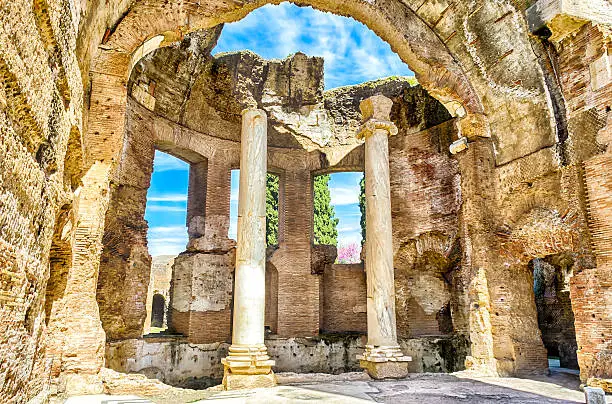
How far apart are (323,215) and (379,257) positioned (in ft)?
38.2

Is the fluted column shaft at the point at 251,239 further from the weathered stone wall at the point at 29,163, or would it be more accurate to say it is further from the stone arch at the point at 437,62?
the weathered stone wall at the point at 29,163

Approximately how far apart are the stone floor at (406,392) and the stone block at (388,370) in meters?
0.18

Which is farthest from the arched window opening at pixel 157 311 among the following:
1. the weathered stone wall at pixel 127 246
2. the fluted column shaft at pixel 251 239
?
the fluted column shaft at pixel 251 239

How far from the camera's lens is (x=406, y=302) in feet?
39.9

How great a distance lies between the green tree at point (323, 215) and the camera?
20.3 meters

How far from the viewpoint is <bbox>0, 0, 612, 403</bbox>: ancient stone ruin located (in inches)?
159

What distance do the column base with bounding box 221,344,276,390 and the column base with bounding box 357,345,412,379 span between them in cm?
183

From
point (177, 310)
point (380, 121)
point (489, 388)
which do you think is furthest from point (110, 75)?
point (489, 388)

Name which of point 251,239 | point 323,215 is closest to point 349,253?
point 323,215

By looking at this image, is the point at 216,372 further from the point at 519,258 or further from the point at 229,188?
the point at 519,258

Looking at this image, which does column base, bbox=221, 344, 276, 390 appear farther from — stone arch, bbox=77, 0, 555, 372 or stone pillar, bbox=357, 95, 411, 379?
stone arch, bbox=77, 0, 555, 372

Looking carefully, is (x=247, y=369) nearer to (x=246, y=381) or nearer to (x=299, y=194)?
(x=246, y=381)

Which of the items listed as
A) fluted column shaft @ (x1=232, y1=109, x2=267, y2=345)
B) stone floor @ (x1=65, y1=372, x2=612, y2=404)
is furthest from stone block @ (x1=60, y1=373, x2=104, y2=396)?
fluted column shaft @ (x1=232, y1=109, x2=267, y2=345)

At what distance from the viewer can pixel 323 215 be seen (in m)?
20.6
